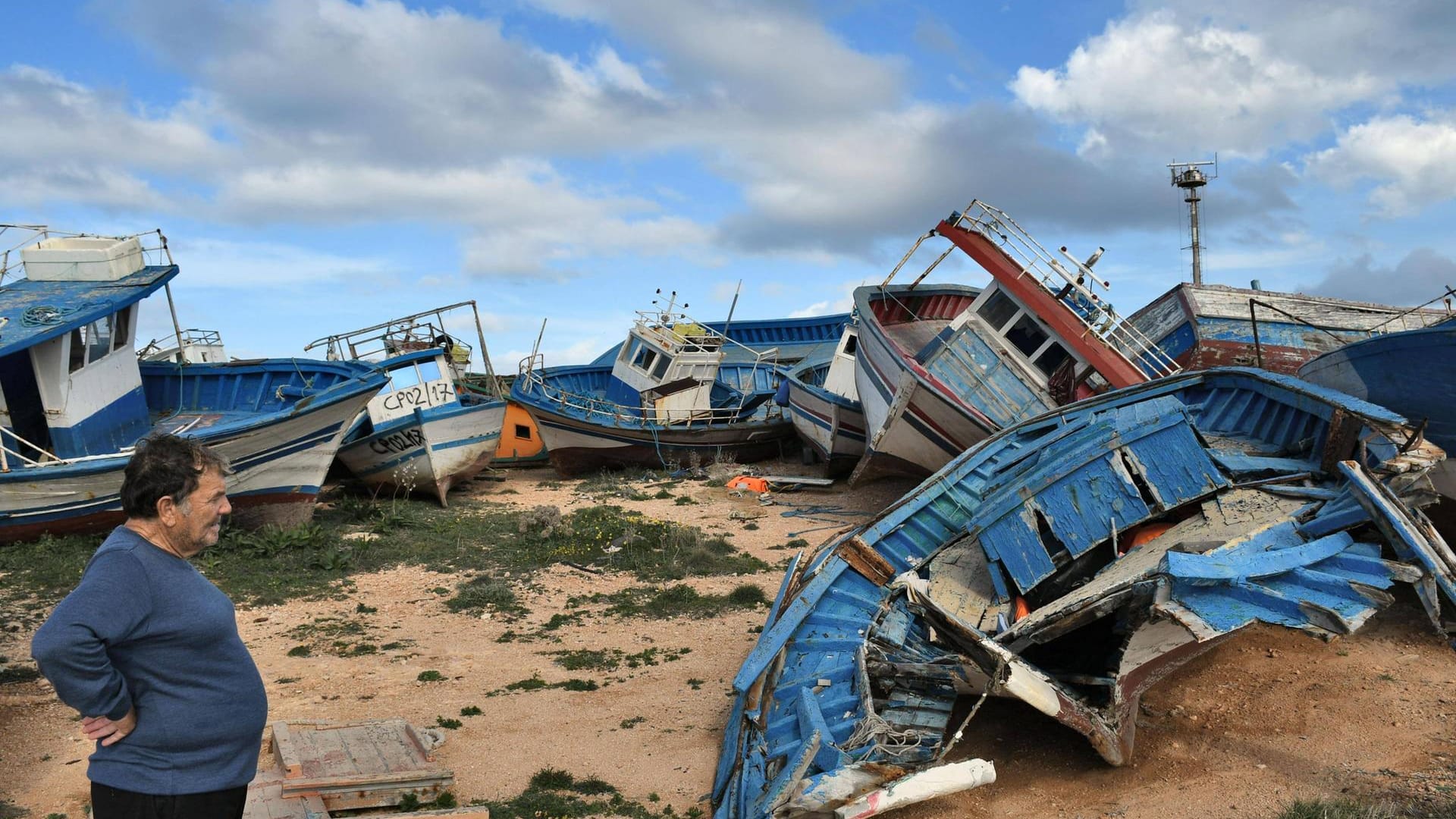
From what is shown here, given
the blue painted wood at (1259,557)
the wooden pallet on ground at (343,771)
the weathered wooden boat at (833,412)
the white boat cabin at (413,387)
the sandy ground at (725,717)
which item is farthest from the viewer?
the weathered wooden boat at (833,412)

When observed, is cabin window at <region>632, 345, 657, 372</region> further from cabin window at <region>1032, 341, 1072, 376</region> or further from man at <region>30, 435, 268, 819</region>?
man at <region>30, 435, 268, 819</region>

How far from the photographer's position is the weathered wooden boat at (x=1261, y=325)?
1609cm

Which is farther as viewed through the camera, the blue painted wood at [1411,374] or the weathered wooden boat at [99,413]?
the weathered wooden boat at [99,413]

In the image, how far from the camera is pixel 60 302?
571 inches

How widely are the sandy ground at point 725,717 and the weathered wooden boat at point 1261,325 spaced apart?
7.79 meters

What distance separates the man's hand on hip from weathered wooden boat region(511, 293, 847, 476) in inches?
697

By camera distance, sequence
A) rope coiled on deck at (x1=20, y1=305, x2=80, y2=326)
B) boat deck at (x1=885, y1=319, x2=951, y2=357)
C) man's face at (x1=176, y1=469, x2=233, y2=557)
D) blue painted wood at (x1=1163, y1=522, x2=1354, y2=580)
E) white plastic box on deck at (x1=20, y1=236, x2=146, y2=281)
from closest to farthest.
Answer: man's face at (x1=176, y1=469, x2=233, y2=557) < blue painted wood at (x1=1163, y1=522, x2=1354, y2=580) < rope coiled on deck at (x1=20, y1=305, x2=80, y2=326) < white plastic box on deck at (x1=20, y1=236, x2=146, y2=281) < boat deck at (x1=885, y1=319, x2=951, y2=357)

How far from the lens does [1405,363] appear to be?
9.13m

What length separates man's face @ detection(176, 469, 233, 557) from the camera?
130 inches

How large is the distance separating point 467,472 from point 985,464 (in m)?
11.3

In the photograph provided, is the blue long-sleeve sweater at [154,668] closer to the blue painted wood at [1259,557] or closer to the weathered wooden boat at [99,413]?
the blue painted wood at [1259,557]

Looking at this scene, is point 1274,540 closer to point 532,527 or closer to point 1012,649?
point 1012,649

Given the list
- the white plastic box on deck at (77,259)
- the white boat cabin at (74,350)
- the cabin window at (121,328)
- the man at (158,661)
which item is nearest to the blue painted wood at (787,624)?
the man at (158,661)

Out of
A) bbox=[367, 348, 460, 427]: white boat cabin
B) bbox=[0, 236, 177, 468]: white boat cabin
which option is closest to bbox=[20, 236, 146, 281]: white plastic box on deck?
bbox=[0, 236, 177, 468]: white boat cabin
